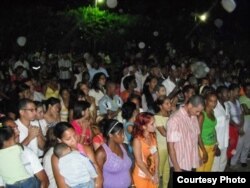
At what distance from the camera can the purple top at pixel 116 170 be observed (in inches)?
212

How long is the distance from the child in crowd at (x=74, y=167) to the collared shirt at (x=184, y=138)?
1.72m

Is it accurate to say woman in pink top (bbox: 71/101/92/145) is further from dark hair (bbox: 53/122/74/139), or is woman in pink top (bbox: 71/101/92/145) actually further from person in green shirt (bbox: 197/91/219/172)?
person in green shirt (bbox: 197/91/219/172)

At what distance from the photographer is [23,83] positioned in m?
9.03

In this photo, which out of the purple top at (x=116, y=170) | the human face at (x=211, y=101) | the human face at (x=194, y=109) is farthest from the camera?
the human face at (x=211, y=101)

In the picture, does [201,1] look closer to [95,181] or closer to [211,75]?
[211,75]

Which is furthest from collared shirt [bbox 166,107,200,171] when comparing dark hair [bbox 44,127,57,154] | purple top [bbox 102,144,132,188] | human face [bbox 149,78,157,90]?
human face [bbox 149,78,157,90]

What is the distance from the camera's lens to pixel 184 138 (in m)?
6.36

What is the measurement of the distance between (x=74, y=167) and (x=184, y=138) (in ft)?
6.83

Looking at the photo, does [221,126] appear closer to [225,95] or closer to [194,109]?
[225,95]

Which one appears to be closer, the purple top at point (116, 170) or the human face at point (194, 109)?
the purple top at point (116, 170)

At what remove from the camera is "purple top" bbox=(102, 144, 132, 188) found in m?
5.39

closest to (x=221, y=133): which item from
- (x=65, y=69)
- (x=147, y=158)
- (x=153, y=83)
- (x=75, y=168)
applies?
(x=147, y=158)

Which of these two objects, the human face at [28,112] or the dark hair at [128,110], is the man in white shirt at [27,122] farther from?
the dark hair at [128,110]

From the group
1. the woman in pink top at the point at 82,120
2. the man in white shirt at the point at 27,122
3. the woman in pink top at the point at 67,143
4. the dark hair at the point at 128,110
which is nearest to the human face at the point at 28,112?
the man in white shirt at the point at 27,122
